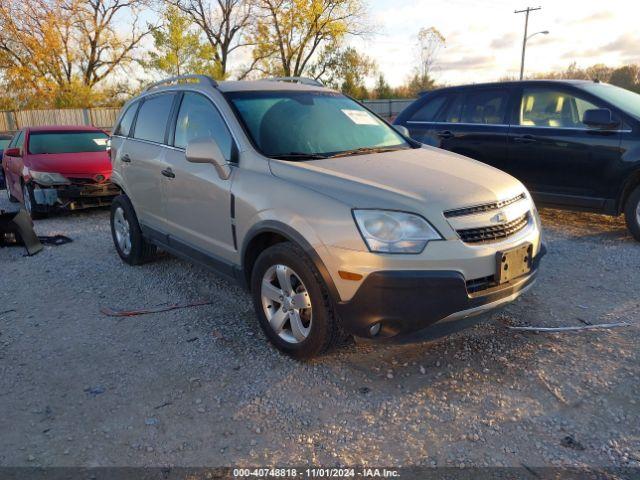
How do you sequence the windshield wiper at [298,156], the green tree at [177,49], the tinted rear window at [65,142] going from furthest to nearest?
the green tree at [177,49]
the tinted rear window at [65,142]
the windshield wiper at [298,156]

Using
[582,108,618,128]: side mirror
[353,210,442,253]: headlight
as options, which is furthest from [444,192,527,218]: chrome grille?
[582,108,618,128]: side mirror

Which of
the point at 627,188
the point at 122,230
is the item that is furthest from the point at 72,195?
the point at 627,188

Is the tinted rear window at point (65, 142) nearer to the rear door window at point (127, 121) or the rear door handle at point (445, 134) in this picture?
the rear door window at point (127, 121)

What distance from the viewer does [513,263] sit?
9.89ft

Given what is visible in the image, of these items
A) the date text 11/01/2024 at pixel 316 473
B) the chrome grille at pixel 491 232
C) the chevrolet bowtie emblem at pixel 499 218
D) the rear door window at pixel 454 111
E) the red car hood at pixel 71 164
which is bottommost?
the date text 11/01/2024 at pixel 316 473

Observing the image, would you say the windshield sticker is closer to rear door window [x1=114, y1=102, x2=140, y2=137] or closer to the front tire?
the front tire

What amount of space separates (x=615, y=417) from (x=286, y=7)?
1369 inches

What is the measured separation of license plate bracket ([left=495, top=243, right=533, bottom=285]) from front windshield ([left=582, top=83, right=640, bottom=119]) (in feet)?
11.9

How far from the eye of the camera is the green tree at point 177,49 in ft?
102

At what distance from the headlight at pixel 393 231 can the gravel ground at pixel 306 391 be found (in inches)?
33.6

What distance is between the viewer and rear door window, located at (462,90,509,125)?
21.9ft

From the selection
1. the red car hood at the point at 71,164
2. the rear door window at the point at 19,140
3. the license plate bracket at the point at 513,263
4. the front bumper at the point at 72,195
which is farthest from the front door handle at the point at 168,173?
the rear door window at the point at 19,140

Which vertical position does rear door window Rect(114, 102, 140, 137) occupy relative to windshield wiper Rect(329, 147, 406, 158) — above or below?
above

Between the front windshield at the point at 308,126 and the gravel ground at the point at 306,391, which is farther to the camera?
the front windshield at the point at 308,126
